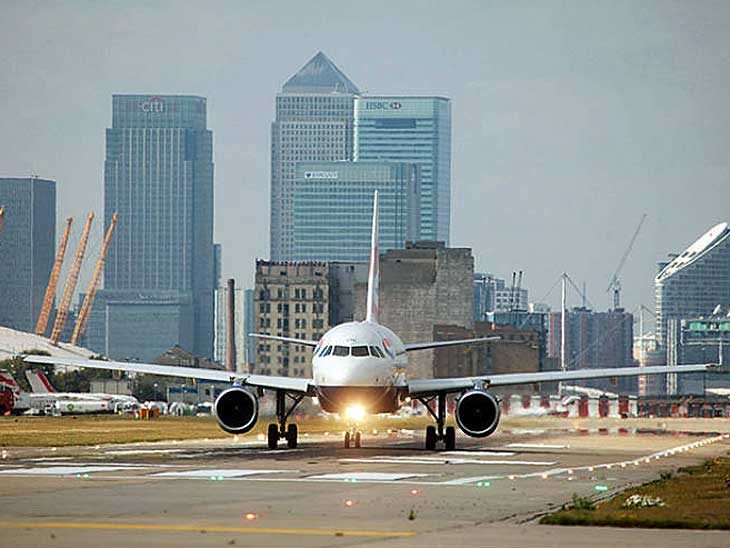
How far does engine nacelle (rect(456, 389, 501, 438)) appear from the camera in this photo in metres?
56.5

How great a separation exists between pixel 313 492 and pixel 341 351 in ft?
67.2

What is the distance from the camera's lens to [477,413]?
186ft

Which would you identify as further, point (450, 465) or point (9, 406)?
point (9, 406)

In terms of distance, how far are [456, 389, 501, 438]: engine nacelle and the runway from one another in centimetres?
78

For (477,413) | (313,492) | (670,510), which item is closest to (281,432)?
(477,413)

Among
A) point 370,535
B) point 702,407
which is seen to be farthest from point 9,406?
point 370,535

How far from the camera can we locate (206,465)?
154ft

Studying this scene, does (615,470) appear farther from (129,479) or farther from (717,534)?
(717,534)

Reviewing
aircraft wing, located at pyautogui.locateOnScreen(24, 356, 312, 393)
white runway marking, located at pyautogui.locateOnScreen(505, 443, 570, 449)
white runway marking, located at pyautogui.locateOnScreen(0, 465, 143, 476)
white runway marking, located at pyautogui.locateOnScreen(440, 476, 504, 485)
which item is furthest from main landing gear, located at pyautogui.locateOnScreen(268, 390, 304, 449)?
white runway marking, located at pyautogui.locateOnScreen(440, 476, 504, 485)

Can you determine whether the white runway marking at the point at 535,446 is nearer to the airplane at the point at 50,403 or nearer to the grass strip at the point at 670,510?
the grass strip at the point at 670,510

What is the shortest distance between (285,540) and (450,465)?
2111cm

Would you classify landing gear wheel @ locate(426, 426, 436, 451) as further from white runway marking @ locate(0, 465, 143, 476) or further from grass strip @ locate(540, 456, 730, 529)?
grass strip @ locate(540, 456, 730, 529)

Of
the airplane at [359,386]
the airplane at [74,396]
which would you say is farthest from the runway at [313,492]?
the airplane at [74,396]

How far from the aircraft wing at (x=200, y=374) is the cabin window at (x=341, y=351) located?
2452 millimetres
